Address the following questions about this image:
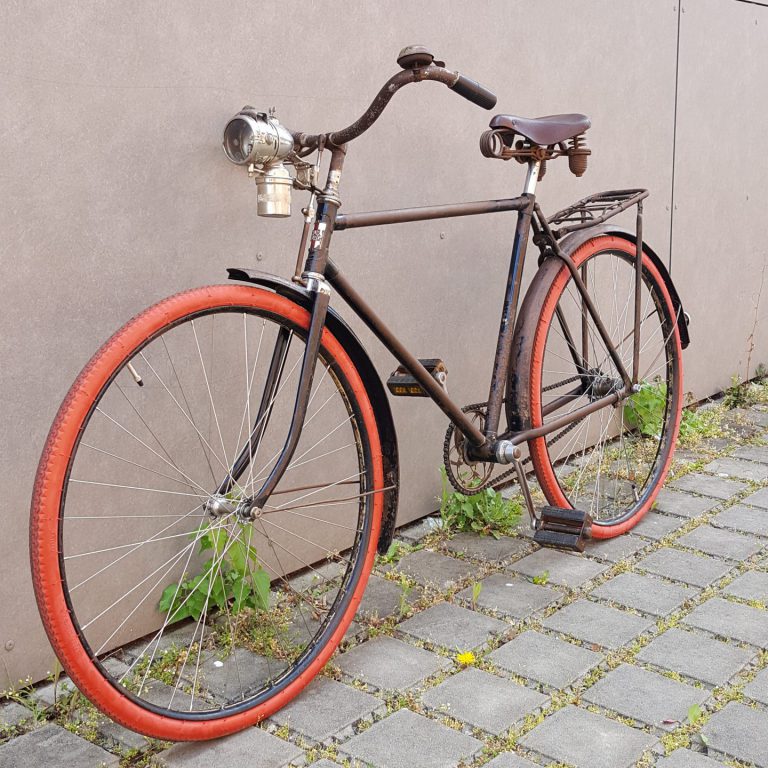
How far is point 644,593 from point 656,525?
0.59 m

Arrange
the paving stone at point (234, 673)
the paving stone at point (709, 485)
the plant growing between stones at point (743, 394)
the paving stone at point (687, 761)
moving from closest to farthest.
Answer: the paving stone at point (687, 761) → the paving stone at point (234, 673) → the paving stone at point (709, 485) → the plant growing between stones at point (743, 394)

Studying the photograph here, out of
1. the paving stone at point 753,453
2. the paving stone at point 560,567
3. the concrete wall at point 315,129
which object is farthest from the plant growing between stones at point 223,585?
the paving stone at point 753,453

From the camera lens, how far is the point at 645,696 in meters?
2.53

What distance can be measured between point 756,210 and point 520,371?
280 centimetres

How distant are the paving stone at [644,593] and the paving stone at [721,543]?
1.06ft

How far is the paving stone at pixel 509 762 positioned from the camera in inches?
88.5

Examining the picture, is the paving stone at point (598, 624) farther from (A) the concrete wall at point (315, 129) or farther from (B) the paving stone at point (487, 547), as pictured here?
(A) the concrete wall at point (315, 129)

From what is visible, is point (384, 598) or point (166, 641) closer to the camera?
point (166, 641)

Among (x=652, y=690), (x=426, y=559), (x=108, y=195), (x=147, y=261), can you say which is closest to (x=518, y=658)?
(x=652, y=690)

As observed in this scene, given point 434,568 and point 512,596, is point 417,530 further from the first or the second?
point 512,596

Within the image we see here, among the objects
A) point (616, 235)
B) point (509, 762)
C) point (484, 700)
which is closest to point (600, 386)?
point (616, 235)

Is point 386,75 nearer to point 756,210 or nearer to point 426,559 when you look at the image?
point 426,559

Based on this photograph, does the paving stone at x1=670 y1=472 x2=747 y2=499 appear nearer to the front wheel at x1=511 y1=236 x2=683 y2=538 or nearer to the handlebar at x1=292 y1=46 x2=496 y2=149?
the front wheel at x1=511 y1=236 x2=683 y2=538

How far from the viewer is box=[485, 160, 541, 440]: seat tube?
10.4 ft
